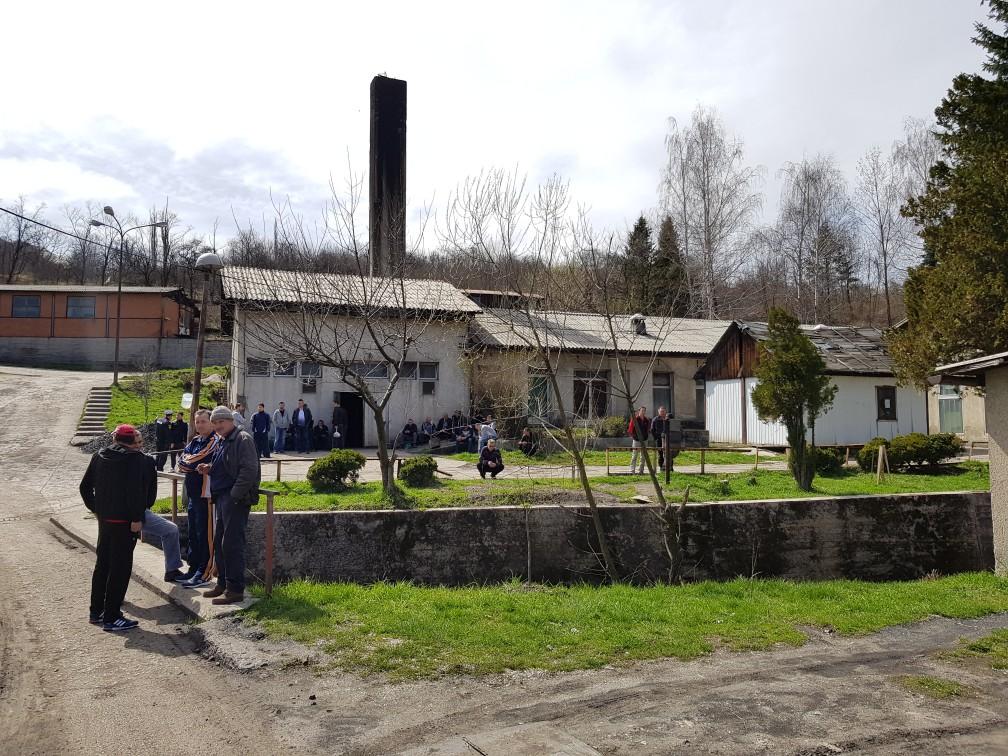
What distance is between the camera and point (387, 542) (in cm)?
945

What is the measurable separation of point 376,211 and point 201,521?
423 inches

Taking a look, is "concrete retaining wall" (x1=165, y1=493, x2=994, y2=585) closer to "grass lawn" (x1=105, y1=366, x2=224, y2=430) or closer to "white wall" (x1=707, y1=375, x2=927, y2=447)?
"white wall" (x1=707, y1=375, x2=927, y2=447)

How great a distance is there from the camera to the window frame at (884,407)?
917 inches

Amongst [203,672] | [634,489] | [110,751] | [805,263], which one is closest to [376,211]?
[634,489]

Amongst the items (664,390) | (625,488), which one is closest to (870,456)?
(625,488)

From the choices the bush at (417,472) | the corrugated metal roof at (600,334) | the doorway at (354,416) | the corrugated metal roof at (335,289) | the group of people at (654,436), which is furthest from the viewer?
the doorway at (354,416)

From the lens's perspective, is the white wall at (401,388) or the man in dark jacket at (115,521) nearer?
the man in dark jacket at (115,521)

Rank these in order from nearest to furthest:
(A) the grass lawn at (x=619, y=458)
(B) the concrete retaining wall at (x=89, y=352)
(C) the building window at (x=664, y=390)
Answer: (A) the grass lawn at (x=619, y=458)
(C) the building window at (x=664, y=390)
(B) the concrete retaining wall at (x=89, y=352)

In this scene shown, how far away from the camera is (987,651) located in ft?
20.1

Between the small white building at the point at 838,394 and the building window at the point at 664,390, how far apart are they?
291cm

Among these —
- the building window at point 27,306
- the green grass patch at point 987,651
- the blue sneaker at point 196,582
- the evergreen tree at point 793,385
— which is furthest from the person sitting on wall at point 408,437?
the building window at point 27,306

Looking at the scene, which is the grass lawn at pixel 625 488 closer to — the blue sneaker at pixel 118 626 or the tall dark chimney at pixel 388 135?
the blue sneaker at pixel 118 626

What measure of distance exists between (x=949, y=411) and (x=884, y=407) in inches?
143

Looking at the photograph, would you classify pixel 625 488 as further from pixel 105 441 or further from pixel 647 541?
pixel 105 441
